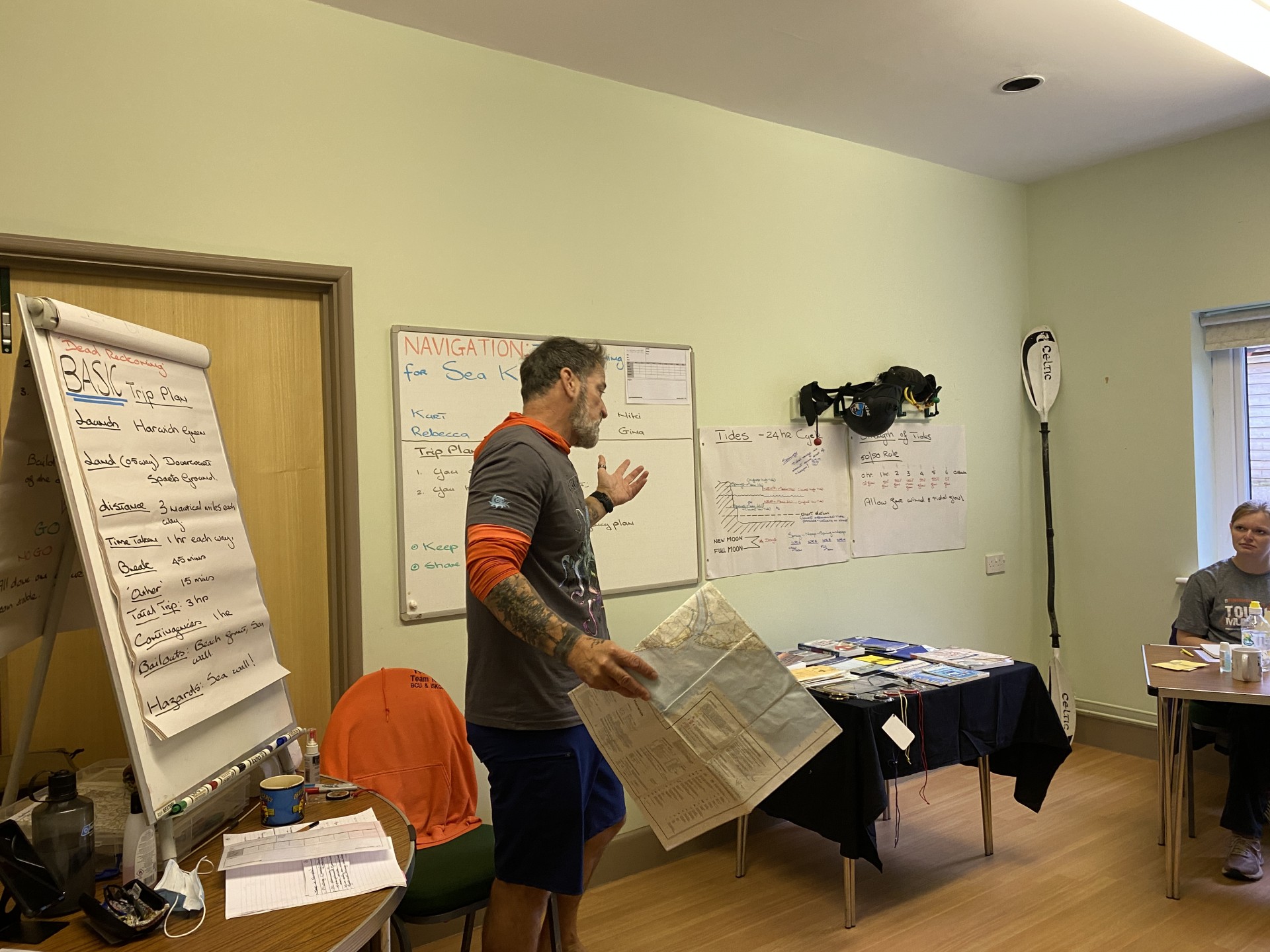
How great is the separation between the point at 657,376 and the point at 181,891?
2443 millimetres

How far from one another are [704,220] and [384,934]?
9.30 feet

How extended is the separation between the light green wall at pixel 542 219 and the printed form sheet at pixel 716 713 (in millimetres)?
1592

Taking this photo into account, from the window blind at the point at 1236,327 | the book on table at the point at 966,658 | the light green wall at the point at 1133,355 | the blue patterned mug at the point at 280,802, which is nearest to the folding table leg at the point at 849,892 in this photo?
the book on table at the point at 966,658

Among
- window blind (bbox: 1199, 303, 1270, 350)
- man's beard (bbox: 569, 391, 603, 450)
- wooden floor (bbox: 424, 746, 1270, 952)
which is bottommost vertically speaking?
wooden floor (bbox: 424, 746, 1270, 952)

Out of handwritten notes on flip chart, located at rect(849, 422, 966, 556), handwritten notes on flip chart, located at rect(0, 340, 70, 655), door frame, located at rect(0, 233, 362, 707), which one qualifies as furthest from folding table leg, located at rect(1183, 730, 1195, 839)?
handwritten notes on flip chart, located at rect(0, 340, 70, 655)

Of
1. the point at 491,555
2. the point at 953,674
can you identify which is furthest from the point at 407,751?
the point at 953,674

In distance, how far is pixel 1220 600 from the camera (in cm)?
357

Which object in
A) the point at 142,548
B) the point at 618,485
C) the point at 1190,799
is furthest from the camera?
the point at 1190,799

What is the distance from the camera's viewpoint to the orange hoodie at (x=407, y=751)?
2382 millimetres

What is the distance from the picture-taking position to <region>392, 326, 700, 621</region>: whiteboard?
2887 mm

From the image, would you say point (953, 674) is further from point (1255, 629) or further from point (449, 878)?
point (449, 878)

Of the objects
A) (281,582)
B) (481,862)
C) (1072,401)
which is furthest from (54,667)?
(1072,401)

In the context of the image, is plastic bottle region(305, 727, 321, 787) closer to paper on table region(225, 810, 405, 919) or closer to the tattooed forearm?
paper on table region(225, 810, 405, 919)

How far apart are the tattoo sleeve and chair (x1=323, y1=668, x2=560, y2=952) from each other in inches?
31.9
